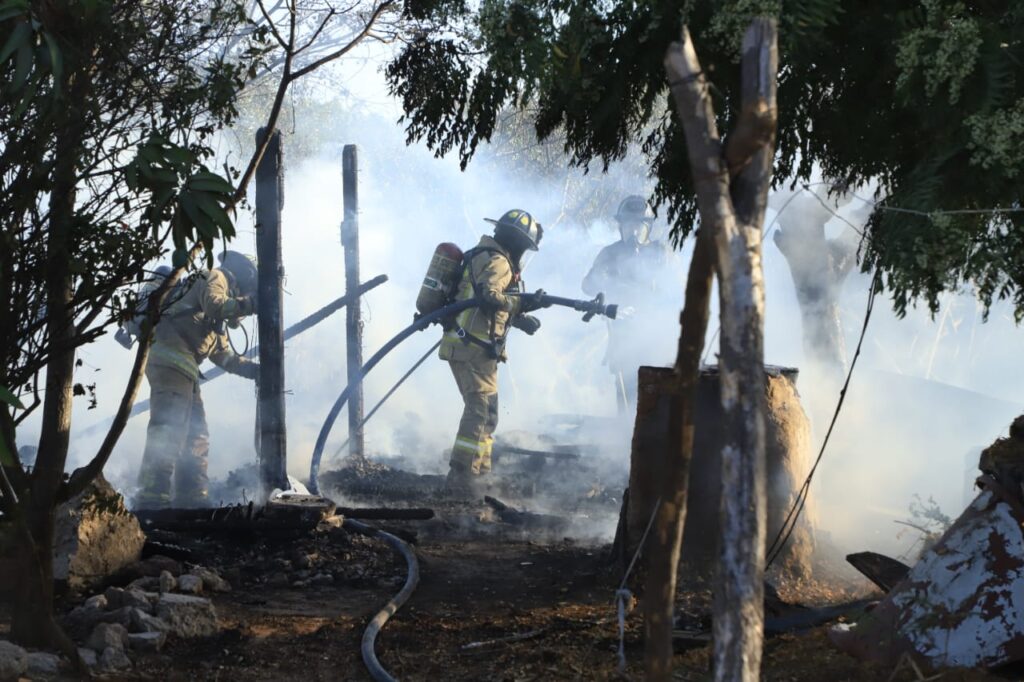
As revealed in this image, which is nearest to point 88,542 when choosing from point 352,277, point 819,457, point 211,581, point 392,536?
point 211,581

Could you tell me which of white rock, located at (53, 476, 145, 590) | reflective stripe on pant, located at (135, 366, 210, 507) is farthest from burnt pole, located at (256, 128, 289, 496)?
white rock, located at (53, 476, 145, 590)

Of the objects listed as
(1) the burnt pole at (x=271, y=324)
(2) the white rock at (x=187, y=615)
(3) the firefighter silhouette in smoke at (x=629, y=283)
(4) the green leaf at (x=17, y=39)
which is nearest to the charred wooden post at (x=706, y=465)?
(2) the white rock at (x=187, y=615)

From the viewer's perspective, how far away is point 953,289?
3.68 m

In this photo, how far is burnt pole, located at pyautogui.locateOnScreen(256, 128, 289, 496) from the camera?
8.88 metres

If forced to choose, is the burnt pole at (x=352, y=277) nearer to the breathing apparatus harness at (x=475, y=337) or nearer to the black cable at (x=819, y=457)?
the breathing apparatus harness at (x=475, y=337)

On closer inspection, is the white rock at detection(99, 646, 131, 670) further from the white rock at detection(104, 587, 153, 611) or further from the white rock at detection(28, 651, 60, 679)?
the white rock at detection(104, 587, 153, 611)

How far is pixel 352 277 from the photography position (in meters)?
11.8

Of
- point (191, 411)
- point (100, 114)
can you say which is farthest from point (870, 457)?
point (100, 114)

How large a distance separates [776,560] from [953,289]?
3.17 meters

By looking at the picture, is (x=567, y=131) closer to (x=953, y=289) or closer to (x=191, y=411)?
(x=953, y=289)

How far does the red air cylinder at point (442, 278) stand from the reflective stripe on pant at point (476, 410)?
62 centimetres

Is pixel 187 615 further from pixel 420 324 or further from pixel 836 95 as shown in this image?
pixel 420 324

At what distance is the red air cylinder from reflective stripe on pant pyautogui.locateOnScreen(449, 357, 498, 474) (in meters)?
0.62

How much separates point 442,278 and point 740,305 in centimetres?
802
